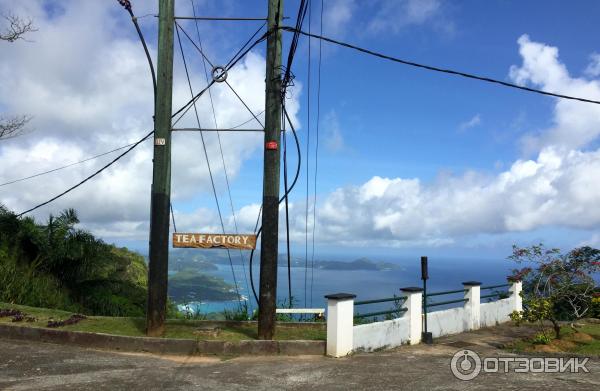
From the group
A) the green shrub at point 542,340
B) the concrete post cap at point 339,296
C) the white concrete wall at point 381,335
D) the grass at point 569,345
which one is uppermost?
the concrete post cap at point 339,296

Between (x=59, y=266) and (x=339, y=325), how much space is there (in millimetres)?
10573

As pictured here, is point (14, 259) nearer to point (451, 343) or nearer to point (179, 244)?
point (179, 244)

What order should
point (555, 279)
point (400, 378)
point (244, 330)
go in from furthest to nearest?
point (555, 279) < point (244, 330) < point (400, 378)

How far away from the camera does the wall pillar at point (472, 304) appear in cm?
1456

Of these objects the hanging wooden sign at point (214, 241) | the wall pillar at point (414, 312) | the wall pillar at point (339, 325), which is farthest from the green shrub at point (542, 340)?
the hanging wooden sign at point (214, 241)

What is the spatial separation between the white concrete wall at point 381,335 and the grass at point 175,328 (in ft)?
2.72

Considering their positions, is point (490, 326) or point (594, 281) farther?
point (490, 326)

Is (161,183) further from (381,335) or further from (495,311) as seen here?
(495,311)

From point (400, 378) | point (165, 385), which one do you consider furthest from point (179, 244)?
point (400, 378)

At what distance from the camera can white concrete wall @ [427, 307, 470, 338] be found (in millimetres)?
12655

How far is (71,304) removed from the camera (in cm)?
1542

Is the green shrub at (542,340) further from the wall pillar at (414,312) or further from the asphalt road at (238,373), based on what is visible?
the wall pillar at (414,312)

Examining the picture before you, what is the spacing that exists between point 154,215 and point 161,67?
3.02m

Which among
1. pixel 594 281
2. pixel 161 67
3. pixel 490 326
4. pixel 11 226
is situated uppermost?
pixel 161 67
